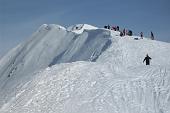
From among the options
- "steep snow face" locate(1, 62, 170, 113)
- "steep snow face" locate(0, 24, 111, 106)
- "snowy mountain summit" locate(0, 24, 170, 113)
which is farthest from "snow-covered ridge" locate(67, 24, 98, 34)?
"steep snow face" locate(1, 62, 170, 113)

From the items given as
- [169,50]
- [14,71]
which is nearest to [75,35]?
[14,71]

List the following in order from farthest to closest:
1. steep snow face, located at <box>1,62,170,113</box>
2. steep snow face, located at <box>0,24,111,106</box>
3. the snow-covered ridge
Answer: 1. the snow-covered ridge
2. steep snow face, located at <box>0,24,111,106</box>
3. steep snow face, located at <box>1,62,170,113</box>

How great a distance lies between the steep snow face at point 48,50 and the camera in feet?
179

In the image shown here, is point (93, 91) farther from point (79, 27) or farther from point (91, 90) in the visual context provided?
point (79, 27)

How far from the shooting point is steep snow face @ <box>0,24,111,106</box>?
5469cm

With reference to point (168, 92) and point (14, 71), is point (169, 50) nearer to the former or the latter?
point (168, 92)

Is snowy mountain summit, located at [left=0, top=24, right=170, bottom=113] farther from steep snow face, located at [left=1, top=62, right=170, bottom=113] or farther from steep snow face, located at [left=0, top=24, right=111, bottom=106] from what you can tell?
steep snow face, located at [left=0, top=24, right=111, bottom=106]

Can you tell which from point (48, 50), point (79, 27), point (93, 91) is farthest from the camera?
point (79, 27)

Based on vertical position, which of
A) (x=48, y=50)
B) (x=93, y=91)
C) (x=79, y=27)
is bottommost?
(x=93, y=91)

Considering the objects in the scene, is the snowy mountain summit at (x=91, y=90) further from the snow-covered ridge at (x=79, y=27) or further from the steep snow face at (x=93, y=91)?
the snow-covered ridge at (x=79, y=27)

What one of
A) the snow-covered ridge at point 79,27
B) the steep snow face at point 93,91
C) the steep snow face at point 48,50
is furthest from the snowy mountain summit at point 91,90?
the snow-covered ridge at point 79,27

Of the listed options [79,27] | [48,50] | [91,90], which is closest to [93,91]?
[91,90]

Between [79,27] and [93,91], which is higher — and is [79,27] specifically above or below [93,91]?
above

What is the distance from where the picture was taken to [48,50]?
68062mm
